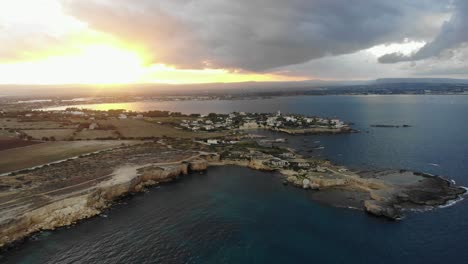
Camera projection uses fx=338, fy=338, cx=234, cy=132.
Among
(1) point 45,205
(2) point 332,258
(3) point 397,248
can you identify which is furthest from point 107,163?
(3) point 397,248

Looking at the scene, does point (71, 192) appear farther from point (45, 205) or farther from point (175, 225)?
point (175, 225)

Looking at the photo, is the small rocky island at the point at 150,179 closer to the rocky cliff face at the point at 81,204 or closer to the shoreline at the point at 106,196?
the rocky cliff face at the point at 81,204

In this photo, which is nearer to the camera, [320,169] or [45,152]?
[320,169]

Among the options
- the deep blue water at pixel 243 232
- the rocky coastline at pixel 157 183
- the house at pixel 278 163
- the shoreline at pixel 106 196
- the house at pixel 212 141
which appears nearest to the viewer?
the deep blue water at pixel 243 232

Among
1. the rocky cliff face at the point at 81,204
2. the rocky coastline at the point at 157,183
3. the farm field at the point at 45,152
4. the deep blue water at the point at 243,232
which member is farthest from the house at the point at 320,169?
the farm field at the point at 45,152

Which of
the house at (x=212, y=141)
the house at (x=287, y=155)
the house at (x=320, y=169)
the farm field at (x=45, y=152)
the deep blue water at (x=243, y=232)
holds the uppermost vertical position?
the farm field at (x=45, y=152)

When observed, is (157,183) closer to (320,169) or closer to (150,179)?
(150,179)

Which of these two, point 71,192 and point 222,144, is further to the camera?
point 222,144

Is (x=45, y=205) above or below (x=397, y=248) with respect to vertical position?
above

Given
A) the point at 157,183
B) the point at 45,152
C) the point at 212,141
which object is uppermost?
the point at 45,152

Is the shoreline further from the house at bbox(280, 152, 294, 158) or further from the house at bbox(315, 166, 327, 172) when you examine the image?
the house at bbox(280, 152, 294, 158)

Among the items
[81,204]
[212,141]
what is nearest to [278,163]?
[212,141]
